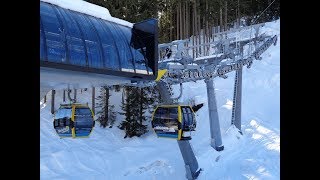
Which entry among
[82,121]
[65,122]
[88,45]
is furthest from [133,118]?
[88,45]

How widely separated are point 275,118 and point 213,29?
14697 mm

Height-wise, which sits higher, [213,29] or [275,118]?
[213,29]

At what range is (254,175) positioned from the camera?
47.5 feet

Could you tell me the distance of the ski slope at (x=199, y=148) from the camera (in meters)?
16.4

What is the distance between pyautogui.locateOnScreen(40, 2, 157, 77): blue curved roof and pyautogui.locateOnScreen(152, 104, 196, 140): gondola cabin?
2.09 m

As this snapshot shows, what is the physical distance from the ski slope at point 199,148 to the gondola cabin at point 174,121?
12.6 ft

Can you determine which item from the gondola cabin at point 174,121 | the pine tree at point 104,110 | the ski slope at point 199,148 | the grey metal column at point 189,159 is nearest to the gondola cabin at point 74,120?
the gondola cabin at point 174,121

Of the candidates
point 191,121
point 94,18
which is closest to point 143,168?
point 191,121

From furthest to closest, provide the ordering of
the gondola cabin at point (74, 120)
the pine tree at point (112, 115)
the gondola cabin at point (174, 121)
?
the pine tree at point (112, 115) < the gondola cabin at point (74, 120) < the gondola cabin at point (174, 121)

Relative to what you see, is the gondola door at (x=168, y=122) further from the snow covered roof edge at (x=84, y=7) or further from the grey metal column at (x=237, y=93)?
the grey metal column at (x=237, y=93)
